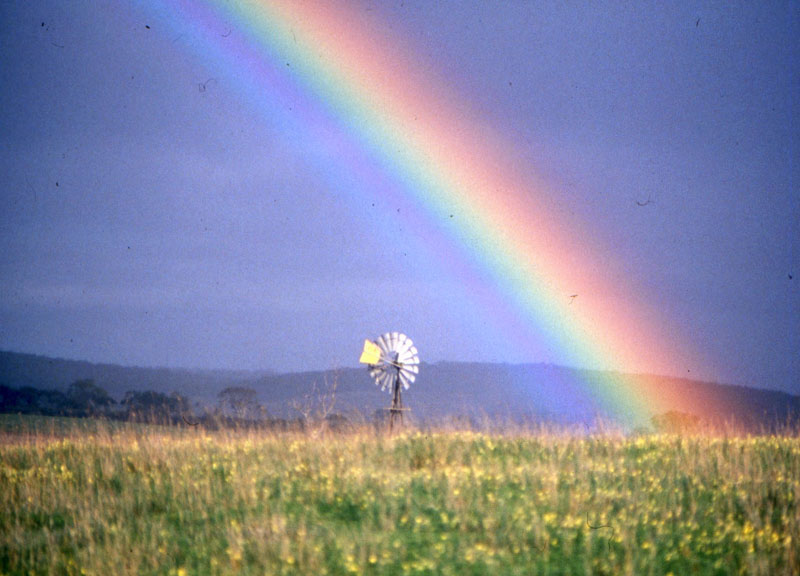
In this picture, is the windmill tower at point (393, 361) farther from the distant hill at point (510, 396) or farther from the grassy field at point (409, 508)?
the grassy field at point (409, 508)

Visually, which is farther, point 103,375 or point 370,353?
point 103,375

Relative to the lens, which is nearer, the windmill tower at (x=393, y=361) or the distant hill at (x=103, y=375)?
the windmill tower at (x=393, y=361)

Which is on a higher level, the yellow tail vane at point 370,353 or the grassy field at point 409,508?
the yellow tail vane at point 370,353

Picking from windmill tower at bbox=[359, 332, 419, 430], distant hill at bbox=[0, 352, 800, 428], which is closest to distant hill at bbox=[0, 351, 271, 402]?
distant hill at bbox=[0, 352, 800, 428]

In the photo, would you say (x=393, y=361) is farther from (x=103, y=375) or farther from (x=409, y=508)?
(x=103, y=375)

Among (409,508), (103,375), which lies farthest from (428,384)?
(409,508)

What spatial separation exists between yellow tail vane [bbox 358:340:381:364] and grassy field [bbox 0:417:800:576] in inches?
589

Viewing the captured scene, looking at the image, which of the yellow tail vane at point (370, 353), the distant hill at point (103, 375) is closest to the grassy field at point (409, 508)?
the yellow tail vane at point (370, 353)

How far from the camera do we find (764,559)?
8766 millimetres

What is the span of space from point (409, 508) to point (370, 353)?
20590mm

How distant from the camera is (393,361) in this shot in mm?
31766

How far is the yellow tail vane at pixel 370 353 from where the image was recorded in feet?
102

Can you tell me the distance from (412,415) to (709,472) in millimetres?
7978

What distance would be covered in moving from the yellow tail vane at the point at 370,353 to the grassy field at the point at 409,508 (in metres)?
15.0
